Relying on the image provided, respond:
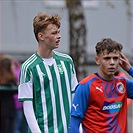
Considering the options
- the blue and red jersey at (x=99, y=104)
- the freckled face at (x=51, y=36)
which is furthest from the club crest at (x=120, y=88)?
the freckled face at (x=51, y=36)

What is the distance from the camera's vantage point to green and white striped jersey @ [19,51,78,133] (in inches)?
292

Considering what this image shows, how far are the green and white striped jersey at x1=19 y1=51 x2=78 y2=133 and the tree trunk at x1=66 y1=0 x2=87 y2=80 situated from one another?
6.30 metres

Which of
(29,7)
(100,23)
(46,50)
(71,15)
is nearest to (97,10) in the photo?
(100,23)

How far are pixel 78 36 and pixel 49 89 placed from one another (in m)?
6.50

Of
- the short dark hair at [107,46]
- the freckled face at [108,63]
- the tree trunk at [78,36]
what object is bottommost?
the tree trunk at [78,36]

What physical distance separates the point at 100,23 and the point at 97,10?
441mm

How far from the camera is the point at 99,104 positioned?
6914mm

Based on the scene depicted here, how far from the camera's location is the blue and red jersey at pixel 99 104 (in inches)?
272

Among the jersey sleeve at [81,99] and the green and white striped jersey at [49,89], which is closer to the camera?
the jersey sleeve at [81,99]

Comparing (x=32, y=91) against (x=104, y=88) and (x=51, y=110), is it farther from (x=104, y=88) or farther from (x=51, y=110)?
(x=104, y=88)

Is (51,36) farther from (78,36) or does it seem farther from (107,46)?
(78,36)

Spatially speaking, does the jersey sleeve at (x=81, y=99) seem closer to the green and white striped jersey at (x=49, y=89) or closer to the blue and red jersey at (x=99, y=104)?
the blue and red jersey at (x=99, y=104)

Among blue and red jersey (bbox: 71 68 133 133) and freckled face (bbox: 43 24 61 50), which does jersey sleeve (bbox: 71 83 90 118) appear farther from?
freckled face (bbox: 43 24 61 50)

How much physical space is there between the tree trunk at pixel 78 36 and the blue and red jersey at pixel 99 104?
685 centimetres
